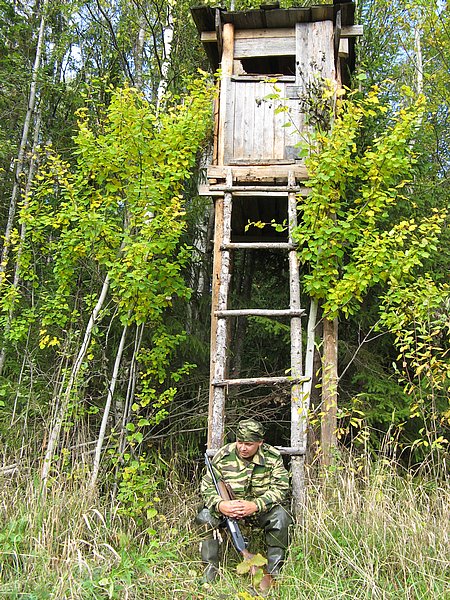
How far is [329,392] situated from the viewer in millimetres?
6133

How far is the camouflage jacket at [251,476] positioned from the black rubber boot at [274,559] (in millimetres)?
370

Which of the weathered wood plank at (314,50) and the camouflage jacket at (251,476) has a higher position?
the weathered wood plank at (314,50)

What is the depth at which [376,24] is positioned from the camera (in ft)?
Answer: 38.1

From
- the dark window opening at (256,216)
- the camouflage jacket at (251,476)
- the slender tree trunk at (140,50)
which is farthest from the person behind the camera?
the slender tree trunk at (140,50)

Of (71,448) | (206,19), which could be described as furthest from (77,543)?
(206,19)

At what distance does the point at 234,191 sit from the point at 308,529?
140 inches

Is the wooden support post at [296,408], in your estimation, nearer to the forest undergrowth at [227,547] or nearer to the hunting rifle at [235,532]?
the forest undergrowth at [227,547]

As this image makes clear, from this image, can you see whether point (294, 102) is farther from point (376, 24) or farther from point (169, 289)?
→ point (376, 24)

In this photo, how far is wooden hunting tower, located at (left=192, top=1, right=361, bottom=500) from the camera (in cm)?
631

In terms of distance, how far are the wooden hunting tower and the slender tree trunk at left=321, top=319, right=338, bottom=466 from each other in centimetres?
41

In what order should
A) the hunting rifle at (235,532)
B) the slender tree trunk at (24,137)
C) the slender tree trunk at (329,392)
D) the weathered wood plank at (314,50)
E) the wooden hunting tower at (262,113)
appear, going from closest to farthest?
the hunting rifle at (235,532) → the slender tree trunk at (329,392) → the wooden hunting tower at (262,113) → the weathered wood plank at (314,50) → the slender tree trunk at (24,137)

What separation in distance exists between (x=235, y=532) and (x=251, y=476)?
1.85ft

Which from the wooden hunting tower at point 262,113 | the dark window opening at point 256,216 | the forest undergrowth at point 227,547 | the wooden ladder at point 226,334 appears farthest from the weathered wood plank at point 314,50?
the forest undergrowth at point 227,547

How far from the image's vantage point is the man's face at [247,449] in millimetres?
5117
